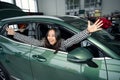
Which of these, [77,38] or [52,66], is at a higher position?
[77,38]

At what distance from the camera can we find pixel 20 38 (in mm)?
2654

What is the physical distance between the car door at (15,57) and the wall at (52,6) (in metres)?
15.4

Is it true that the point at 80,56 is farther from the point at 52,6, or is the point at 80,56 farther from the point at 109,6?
the point at 52,6

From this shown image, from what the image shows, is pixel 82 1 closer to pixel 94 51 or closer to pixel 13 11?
pixel 13 11

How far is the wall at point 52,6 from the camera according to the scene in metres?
18.1

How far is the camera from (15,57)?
2.57m

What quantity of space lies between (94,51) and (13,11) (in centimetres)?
266

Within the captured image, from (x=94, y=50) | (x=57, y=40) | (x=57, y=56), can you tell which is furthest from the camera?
(x=57, y=40)

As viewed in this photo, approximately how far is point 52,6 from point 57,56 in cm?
1760

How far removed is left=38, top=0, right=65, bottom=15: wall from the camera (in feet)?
59.2

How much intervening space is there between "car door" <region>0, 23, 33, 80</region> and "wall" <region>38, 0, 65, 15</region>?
1543cm

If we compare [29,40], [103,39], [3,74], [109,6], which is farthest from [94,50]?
[109,6]

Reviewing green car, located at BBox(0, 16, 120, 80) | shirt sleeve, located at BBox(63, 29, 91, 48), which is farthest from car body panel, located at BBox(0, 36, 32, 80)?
shirt sleeve, located at BBox(63, 29, 91, 48)

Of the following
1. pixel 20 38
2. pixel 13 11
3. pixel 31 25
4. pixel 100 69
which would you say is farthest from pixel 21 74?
pixel 13 11
